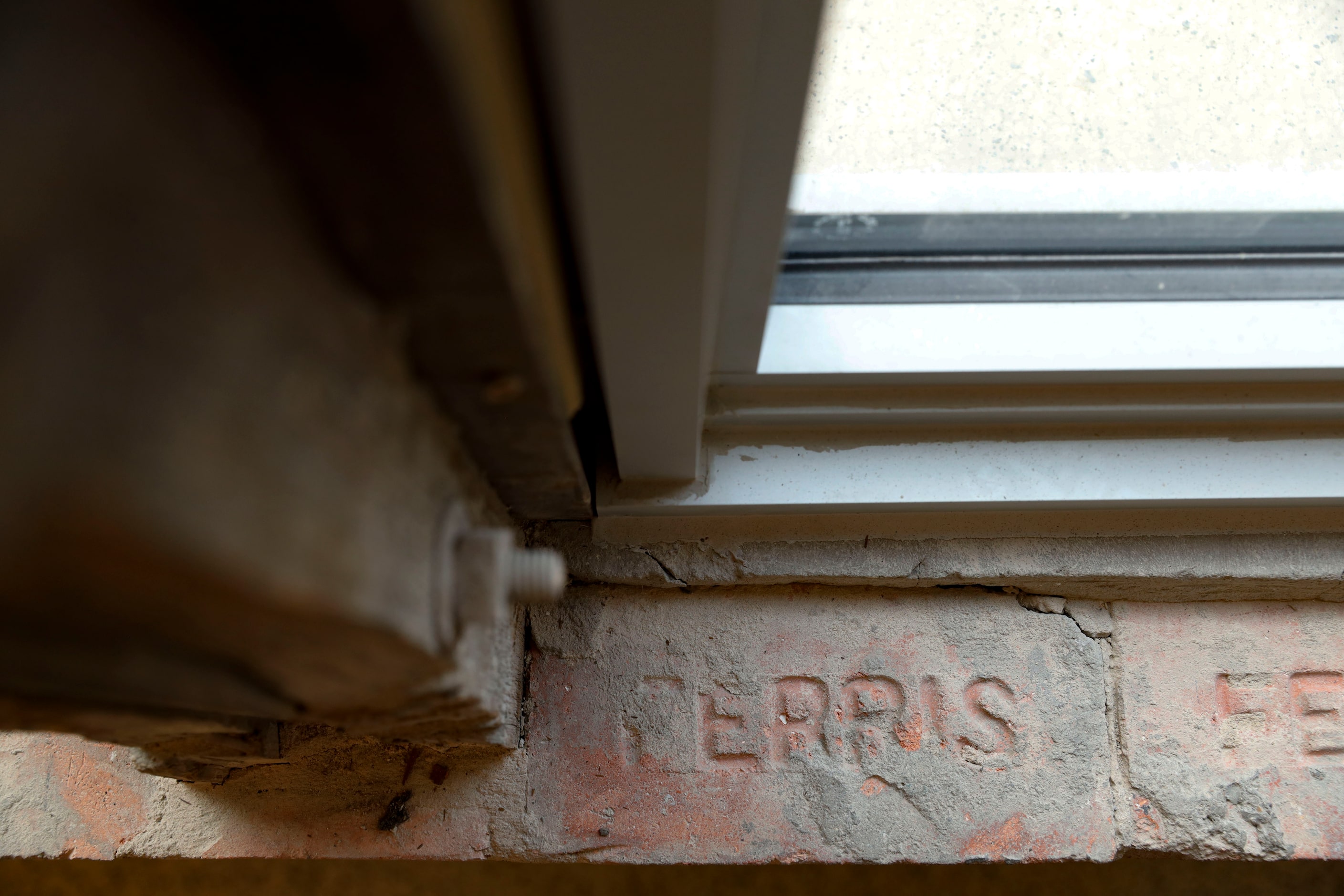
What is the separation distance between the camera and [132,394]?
0.38 metres

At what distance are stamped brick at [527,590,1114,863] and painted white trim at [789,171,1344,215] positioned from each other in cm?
60

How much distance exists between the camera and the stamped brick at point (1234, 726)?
1.15 metres

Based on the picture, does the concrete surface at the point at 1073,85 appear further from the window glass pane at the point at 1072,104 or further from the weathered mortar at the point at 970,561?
the weathered mortar at the point at 970,561

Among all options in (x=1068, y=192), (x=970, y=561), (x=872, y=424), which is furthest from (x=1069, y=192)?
(x=970, y=561)

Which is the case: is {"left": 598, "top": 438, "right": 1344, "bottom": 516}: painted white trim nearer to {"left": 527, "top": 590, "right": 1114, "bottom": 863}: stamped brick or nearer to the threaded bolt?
{"left": 527, "top": 590, "right": 1114, "bottom": 863}: stamped brick

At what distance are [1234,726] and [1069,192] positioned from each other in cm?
87

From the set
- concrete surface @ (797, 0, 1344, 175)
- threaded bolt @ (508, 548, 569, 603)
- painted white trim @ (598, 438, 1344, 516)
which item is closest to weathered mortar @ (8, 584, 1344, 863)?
painted white trim @ (598, 438, 1344, 516)

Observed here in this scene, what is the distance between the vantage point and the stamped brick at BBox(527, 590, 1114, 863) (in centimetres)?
113

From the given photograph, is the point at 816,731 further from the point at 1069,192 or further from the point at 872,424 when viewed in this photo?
the point at 1069,192

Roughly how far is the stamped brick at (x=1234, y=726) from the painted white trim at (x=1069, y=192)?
0.62 metres

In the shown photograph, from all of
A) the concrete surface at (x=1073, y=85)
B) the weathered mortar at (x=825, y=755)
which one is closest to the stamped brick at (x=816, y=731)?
the weathered mortar at (x=825, y=755)

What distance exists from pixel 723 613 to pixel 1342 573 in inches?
37.7

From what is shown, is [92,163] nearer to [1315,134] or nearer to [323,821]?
[323,821]

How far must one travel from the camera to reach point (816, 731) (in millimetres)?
1161
